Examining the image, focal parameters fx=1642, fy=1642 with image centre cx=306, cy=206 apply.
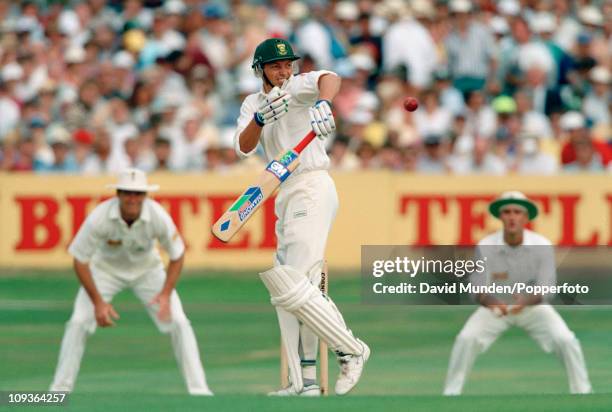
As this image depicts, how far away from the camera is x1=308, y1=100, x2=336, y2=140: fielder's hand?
838cm

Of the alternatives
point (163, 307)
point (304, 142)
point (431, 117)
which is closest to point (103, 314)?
point (163, 307)

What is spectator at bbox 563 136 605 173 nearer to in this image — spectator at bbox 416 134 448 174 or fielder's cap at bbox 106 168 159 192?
spectator at bbox 416 134 448 174

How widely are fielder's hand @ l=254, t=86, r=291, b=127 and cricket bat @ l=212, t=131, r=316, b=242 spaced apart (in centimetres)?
23

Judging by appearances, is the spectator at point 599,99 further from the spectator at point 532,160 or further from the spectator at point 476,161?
the spectator at point 476,161

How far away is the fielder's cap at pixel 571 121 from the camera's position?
17.1 metres

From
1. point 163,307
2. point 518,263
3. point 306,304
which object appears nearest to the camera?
point 306,304

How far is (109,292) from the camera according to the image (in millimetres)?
11570

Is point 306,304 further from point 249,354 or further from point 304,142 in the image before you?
point 249,354

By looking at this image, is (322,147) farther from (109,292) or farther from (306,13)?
(306,13)

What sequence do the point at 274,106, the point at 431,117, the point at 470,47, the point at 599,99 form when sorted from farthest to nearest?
the point at 470,47, the point at 599,99, the point at 431,117, the point at 274,106

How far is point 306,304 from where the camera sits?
8.67 meters

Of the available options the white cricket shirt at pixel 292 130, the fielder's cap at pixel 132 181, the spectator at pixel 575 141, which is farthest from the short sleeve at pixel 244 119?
the spectator at pixel 575 141

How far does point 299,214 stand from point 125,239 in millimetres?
2656
